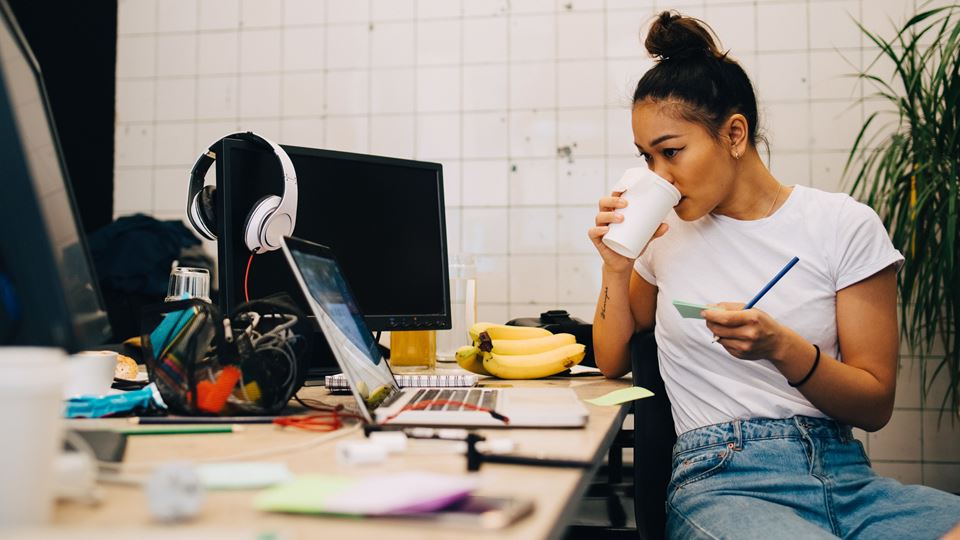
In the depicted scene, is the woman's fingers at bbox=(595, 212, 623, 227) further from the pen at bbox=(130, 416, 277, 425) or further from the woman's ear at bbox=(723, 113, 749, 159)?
the pen at bbox=(130, 416, 277, 425)

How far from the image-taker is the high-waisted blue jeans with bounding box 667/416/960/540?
103 cm

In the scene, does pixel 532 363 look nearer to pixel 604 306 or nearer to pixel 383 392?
pixel 604 306

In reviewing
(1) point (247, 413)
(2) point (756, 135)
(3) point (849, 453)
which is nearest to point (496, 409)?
(1) point (247, 413)

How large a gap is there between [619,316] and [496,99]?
1.59m

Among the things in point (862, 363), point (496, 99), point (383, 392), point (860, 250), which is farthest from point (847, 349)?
point (496, 99)

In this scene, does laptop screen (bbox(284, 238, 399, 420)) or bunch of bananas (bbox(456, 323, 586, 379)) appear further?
bunch of bananas (bbox(456, 323, 586, 379))

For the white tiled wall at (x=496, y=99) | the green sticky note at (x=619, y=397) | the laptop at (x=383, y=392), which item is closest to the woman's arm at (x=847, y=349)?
the green sticky note at (x=619, y=397)

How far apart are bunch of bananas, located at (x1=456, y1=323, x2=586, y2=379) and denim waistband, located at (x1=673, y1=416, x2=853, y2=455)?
1.16 feet

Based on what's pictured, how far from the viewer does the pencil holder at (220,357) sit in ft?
3.24

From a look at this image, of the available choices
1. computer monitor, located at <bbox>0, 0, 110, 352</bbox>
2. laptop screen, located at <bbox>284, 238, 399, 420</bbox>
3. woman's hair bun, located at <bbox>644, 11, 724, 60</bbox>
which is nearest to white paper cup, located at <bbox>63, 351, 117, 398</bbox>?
laptop screen, located at <bbox>284, 238, 399, 420</bbox>

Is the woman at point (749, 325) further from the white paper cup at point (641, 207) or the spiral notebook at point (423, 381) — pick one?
the spiral notebook at point (423, 381)

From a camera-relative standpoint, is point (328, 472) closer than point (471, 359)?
Yes

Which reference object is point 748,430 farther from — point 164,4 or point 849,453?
point 164,4

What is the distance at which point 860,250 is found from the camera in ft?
4.19
